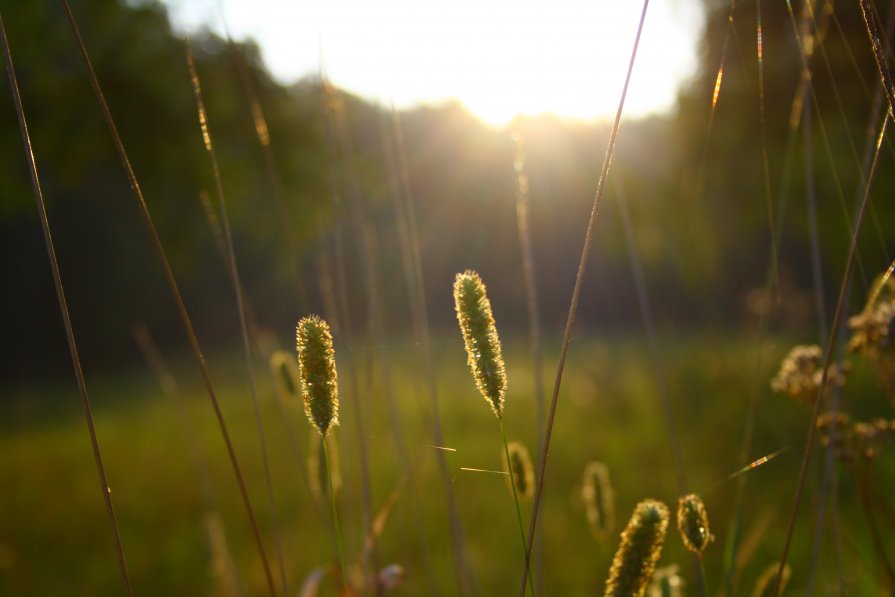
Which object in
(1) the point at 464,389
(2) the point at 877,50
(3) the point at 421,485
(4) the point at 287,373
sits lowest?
(1) the point at 464,389

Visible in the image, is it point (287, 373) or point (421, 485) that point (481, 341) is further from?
point (421, 485)

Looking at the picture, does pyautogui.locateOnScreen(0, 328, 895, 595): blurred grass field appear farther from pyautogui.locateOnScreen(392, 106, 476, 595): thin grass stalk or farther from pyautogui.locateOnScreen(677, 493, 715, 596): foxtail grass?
pyautogui.locateOnScreen(677, 493, 715, 596): foxtail grass

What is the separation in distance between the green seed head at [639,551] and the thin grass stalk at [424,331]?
0.58m

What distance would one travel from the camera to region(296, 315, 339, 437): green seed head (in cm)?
82

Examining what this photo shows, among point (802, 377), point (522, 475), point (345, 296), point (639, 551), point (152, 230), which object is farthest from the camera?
point (345, 296)

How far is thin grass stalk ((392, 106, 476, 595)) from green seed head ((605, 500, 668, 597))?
23.0 inches

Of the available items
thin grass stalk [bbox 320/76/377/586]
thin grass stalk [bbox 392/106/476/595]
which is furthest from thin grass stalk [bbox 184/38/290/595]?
thin grass stalk [bbox 392/106/476/595]

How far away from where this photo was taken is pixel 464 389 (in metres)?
8.62

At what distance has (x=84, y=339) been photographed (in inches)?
627

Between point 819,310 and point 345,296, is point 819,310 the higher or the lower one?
the lower one

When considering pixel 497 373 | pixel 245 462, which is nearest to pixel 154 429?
pixel 245 462

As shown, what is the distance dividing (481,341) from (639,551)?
0.94ft

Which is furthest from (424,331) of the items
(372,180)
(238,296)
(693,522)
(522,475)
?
(372,180)

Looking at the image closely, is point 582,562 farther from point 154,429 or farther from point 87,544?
point 154,429
